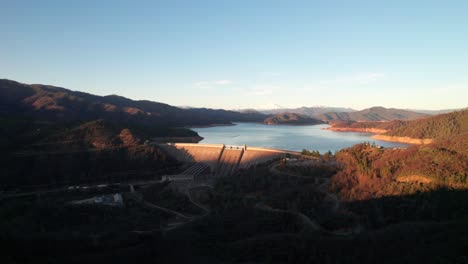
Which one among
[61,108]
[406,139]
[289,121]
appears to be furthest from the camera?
[289,121]

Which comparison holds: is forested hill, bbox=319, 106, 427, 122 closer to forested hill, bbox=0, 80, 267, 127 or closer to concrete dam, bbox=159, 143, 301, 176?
forested hill, bbox=0, 80, 267, 127

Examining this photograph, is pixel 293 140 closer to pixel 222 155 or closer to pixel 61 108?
pixel 222 155

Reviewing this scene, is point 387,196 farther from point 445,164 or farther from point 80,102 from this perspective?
point 80,102

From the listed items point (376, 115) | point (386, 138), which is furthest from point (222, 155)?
point (376, 115)

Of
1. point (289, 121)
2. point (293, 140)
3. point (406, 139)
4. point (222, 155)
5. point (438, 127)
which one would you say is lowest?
point (222, 155)

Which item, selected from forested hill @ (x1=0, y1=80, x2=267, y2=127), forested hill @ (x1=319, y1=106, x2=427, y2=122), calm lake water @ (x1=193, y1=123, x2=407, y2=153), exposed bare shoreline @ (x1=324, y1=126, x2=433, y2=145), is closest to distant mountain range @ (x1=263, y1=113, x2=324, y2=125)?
exposed bare shoreline @ (x1=324, y1=126, x2=433, y2=145)

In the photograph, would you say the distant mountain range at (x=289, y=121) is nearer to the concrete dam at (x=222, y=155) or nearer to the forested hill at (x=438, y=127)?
the forested hill at (x=438, y=127)
